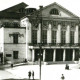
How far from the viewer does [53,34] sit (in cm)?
6366

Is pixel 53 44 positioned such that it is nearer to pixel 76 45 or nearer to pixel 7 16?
pixel 76 45

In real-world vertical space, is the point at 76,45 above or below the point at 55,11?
below

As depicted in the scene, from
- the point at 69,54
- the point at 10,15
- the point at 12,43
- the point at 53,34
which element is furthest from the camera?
the point at 10,15

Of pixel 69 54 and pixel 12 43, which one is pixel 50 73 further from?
pixel 69 54

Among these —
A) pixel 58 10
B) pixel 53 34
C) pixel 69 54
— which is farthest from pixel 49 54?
pixel 58 10

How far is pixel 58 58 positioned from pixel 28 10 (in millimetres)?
17079

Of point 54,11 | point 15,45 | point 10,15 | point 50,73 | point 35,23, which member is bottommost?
point 50,73

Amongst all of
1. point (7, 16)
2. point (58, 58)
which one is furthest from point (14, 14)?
point (58, 58)

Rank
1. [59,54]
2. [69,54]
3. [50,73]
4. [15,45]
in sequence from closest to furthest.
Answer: [50,73] → [15,45] → [59,54] → [69,54]

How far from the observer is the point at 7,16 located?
70.2 m

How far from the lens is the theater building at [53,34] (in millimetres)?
61375

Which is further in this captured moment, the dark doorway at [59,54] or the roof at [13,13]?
the roof at [13,13]

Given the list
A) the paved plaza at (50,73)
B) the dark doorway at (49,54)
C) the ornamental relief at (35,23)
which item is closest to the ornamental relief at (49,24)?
the ornamental relief at (35,23)

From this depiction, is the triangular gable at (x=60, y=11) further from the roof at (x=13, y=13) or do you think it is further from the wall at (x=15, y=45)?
the roof at (x=13, y=13)
